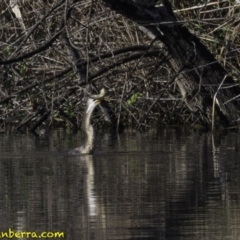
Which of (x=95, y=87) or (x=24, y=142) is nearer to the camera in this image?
(x=24, y=142)

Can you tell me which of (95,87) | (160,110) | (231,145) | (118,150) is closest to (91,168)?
(118,150)

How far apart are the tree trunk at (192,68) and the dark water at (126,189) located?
104 centimetres

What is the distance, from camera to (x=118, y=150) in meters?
11.8

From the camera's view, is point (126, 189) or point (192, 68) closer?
point (126, 189)

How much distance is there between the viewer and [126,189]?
8.69m

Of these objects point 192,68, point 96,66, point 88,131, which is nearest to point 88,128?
point 88,131

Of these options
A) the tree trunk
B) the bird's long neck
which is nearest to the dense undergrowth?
the tree trunk

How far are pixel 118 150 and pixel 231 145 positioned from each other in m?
1.33

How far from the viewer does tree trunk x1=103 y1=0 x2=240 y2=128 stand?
42.9ft

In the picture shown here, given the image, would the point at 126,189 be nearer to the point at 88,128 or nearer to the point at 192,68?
the point at 88,128

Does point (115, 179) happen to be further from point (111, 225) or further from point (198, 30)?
point (198, 30)

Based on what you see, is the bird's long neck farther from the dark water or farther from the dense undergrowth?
the dense undergrowth

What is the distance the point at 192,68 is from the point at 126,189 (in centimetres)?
520

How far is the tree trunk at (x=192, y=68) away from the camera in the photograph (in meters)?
13.1
